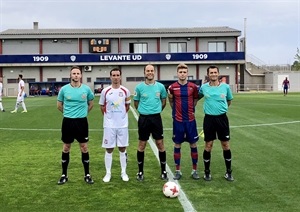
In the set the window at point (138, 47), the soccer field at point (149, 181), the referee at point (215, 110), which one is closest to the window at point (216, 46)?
the window at point (138, 47)

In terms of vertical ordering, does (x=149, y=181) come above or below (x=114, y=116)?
below

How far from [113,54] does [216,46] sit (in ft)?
44.2

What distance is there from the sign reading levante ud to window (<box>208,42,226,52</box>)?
231 cm

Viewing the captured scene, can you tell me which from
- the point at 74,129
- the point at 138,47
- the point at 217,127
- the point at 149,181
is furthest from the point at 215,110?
the point at 138,47

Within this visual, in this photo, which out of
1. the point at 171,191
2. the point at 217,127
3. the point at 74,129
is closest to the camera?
the point at 171,191

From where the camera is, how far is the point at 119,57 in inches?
2062

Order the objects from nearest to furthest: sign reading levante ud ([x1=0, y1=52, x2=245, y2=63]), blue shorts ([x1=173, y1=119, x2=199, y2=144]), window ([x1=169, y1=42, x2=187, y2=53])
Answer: blue shorts ([x1=173, y1=119, x2=199, y2=144]), sign reading levante ud ([x1=0, y1=52, x2=245, y2=63]), window ([x1=169, y1=42, x2=187, y2=53])

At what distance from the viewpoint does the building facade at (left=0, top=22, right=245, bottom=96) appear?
5228cm

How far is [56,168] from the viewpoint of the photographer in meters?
8.48

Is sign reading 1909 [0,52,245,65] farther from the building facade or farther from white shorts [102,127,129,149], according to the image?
white shorts [102,127,129,149]

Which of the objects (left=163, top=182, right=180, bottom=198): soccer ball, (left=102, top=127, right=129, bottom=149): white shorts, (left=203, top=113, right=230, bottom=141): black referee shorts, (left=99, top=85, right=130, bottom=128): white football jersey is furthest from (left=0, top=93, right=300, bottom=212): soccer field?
(left=99, top=85, right=130, bottom=128): white football jersey

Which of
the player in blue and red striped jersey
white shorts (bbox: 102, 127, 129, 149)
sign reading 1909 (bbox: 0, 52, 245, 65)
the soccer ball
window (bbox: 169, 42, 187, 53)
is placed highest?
window (bbox: 169, 42, 187, 53)

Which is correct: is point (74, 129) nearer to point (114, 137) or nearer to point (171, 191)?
point (114, 137)

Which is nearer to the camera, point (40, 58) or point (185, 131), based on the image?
point (185, 131)
